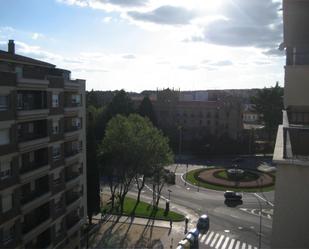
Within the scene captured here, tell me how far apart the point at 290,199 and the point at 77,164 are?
1019 inches

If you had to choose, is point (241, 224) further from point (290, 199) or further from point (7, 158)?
point (290, 199)

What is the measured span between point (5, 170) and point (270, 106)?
6551cm

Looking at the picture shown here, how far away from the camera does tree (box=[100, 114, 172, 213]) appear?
135ft

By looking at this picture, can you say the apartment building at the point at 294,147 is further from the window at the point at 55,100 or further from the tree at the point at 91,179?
the tree at the point at 91,179

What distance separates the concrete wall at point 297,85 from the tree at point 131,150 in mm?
30582

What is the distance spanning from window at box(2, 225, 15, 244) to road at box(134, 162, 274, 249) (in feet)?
58.5

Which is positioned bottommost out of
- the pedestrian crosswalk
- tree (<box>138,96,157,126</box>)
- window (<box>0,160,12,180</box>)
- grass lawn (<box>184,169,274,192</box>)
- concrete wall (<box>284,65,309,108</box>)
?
the pedestrian crosswalk

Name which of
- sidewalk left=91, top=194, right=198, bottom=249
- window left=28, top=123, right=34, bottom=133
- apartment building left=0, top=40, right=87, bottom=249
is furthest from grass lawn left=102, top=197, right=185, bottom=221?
window left=28, top=123, right=34, bottom=133

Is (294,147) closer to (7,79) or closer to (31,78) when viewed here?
(7,79)

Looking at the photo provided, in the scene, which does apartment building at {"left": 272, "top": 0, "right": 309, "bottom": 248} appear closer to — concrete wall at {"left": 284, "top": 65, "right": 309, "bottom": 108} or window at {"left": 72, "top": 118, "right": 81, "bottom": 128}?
concrete wall at {"left": 284, "top": 65, "right": 309, "bottom": 108}

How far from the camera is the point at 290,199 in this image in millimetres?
7930

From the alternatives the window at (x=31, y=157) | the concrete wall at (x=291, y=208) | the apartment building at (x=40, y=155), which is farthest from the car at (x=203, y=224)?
the concrete wall at (x=291, y=208)

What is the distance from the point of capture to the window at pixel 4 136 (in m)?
20.8

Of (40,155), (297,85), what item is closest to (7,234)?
(40,155)
